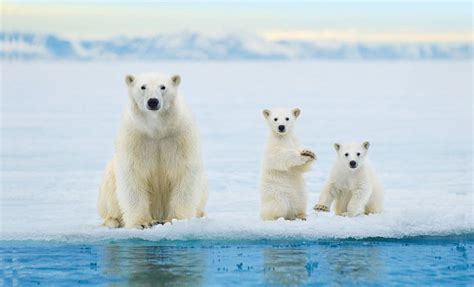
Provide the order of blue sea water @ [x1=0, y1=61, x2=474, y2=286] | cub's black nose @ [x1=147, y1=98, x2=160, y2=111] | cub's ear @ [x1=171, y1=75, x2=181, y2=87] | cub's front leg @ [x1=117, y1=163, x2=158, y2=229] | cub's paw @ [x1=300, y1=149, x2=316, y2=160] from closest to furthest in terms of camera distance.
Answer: blue sea water @ [x1=0, y1=61, x2=474, y2=286] < cub's black nose @ [x1=147, y1=98, x2=160, y2=111] < cub's ear @ [x1=171, y1=75, x2=181, y2=87] < cub's front leg @ [x1=117, y1=163, x2=158, y2=229] < cub's paw @ [x1=300, y1=149, x2=316, y2=160]

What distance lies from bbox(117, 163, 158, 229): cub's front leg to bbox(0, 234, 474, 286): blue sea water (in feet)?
0.71

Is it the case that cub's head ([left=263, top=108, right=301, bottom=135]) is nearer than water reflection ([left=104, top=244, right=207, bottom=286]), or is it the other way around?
water reflection ([left=104, top=244, right=207, bottom=286])

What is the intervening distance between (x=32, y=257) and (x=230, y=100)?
1709 cm

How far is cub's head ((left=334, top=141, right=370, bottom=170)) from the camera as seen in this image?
7.43m

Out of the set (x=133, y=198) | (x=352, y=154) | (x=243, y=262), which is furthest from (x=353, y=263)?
(x=133, y=198)

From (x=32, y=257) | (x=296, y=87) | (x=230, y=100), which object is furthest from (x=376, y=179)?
(x=296, y=87)

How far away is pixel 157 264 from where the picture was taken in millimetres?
6422

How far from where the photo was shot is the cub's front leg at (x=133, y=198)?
7.04 meters

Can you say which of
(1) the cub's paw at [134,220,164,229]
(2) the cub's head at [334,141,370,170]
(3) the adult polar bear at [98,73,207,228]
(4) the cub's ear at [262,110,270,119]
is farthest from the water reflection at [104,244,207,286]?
(2) the cub's head at [334,141,370,170]

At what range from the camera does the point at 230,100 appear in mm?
23672

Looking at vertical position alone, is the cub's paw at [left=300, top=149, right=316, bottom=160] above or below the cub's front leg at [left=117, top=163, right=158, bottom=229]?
above

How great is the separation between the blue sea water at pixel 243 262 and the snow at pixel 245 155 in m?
0.11

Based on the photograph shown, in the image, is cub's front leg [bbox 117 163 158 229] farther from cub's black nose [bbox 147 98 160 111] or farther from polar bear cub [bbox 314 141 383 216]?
polar bear cub [bbox 314 141 383 216]

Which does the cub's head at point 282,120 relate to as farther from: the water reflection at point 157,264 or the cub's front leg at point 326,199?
the water reflection at point 157,264
